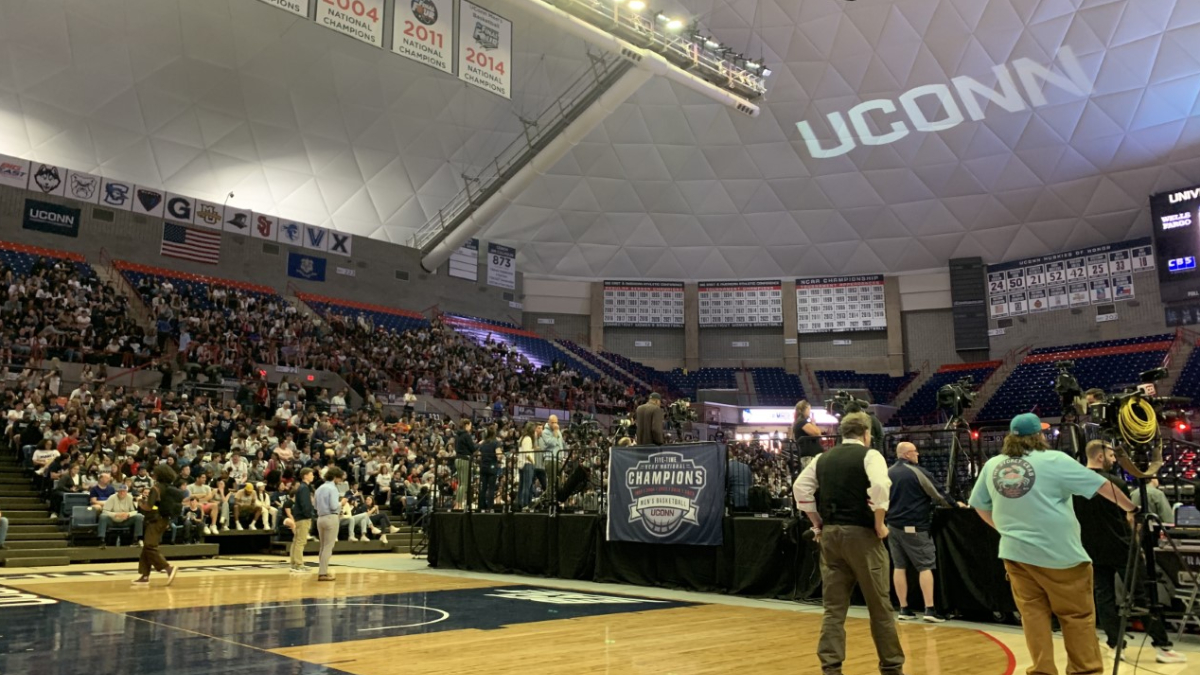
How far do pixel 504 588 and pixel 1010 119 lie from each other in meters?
28.3

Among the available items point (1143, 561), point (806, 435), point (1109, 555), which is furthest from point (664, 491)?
point (1143, 561)

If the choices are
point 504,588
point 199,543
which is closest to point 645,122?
point 199,543

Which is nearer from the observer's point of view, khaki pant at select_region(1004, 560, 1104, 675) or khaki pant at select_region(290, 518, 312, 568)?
khaki pant at select_region(1004, 560, 1104, 675)

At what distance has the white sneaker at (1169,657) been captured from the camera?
6113mm

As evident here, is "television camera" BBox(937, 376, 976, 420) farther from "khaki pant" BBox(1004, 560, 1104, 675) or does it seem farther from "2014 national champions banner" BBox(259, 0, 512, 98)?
"2014 national champions banner" BBox(259, 0, 512, 98)

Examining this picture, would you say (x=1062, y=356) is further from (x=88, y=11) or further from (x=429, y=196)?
(x=88, y=11)

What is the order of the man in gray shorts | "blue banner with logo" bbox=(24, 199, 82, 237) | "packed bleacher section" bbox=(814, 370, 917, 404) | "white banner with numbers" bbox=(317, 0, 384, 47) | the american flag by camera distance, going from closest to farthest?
the man in gray shorts → "white banner with numbers" bbox=(317, 0, 384, 47) → "blue banner with logo" bbox=(24, 199, 82, 237) → the american flag → "packed bleacher section" bbox=(814, 370, 917, 404)

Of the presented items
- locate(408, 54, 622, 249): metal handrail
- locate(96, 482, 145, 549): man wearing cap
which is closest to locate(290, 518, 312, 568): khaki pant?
locate(96, 482, 145, 549): man wearing cap

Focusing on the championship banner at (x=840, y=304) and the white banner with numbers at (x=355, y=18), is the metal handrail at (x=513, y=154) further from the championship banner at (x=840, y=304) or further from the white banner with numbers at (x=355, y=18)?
the championship banner at (x=840, y=304)

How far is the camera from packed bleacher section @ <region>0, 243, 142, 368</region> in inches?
825

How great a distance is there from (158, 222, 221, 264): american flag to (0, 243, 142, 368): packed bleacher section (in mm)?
3907

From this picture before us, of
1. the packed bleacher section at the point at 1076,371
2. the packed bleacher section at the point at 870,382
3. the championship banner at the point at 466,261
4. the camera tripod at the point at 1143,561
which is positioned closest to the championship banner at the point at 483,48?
the championship banner at the point at 466,261

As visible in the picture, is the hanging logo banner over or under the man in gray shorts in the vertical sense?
over

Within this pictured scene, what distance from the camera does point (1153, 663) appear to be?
6141mm
